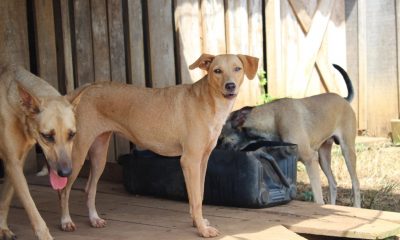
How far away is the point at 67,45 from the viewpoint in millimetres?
7512

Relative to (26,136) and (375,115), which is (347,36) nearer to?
(375,115)

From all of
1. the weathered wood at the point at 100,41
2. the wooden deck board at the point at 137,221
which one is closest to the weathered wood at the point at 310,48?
the weathered wood at the point at 100,41

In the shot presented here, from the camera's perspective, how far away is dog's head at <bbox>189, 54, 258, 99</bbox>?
5.00 m

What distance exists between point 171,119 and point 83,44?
2.68 m

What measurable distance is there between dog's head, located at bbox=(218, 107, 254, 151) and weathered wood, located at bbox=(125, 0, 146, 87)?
1.50 meters

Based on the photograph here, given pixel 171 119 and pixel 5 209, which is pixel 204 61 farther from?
pixel 5 209

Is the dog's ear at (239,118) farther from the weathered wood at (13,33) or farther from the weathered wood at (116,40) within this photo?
the weathered wood at (13,33)

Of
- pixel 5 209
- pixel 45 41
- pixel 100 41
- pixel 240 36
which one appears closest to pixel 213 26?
pixel 240 36

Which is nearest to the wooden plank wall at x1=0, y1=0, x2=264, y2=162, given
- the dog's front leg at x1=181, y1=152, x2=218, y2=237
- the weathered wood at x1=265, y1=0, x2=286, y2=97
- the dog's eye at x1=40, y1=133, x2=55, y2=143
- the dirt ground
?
the weathered wood at x1=265, y1=0, x2=286, y2=97

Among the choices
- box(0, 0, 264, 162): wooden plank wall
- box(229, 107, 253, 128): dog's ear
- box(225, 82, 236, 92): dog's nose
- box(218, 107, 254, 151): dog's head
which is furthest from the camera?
box(0, 0, 264, 162): wooden plank wall

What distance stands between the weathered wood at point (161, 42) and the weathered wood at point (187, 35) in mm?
107

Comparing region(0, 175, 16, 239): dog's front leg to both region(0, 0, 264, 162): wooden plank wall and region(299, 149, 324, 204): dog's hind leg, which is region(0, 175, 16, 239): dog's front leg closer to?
region(0, 0, 264, 162): wooden plank wall

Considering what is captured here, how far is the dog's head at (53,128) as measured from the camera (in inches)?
171

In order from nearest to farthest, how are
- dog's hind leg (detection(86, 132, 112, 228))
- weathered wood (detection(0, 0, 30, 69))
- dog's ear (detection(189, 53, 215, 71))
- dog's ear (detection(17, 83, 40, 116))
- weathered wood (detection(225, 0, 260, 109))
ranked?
dog's ear (detection(17, 83, 40, 116)), dog's ear (detection(189, 53, 215, 71)), dog's hind leg (detection(86, 132, 112, 228)), weathered wood (detection(0, 0, 30, 69)), weathered wood (detection(225, 0, 260, 109))
